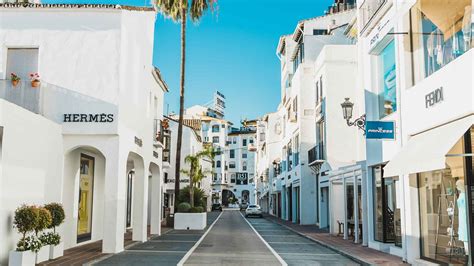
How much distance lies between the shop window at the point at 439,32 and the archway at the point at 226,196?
98.8 meters

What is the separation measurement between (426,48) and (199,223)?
20.3m

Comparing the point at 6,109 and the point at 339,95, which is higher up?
the point at 339,95

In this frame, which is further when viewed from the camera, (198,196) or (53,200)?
(198,196)

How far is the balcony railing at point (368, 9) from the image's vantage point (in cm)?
1761

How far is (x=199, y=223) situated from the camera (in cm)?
3100

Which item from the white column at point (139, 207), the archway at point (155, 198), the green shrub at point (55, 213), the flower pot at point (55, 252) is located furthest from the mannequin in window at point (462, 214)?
the archway at point (155, 198)

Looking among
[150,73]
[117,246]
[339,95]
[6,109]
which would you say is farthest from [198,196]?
[6,109]

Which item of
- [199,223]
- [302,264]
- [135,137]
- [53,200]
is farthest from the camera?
[199,223]

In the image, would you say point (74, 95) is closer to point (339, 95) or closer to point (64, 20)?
point (64, 20)

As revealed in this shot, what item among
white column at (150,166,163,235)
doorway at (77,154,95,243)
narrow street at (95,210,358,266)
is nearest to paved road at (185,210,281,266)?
narrow street at (95,210,358,266)

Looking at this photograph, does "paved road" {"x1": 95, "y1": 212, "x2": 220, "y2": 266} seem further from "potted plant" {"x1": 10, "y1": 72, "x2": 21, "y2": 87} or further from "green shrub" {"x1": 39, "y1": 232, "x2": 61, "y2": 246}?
"potted plant" {"x1": 10, "y1": 72, "x2": 21, "y2": 87}

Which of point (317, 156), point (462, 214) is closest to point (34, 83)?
point (462, 214)

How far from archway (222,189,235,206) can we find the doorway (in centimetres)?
9005

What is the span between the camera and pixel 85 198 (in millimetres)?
21453
